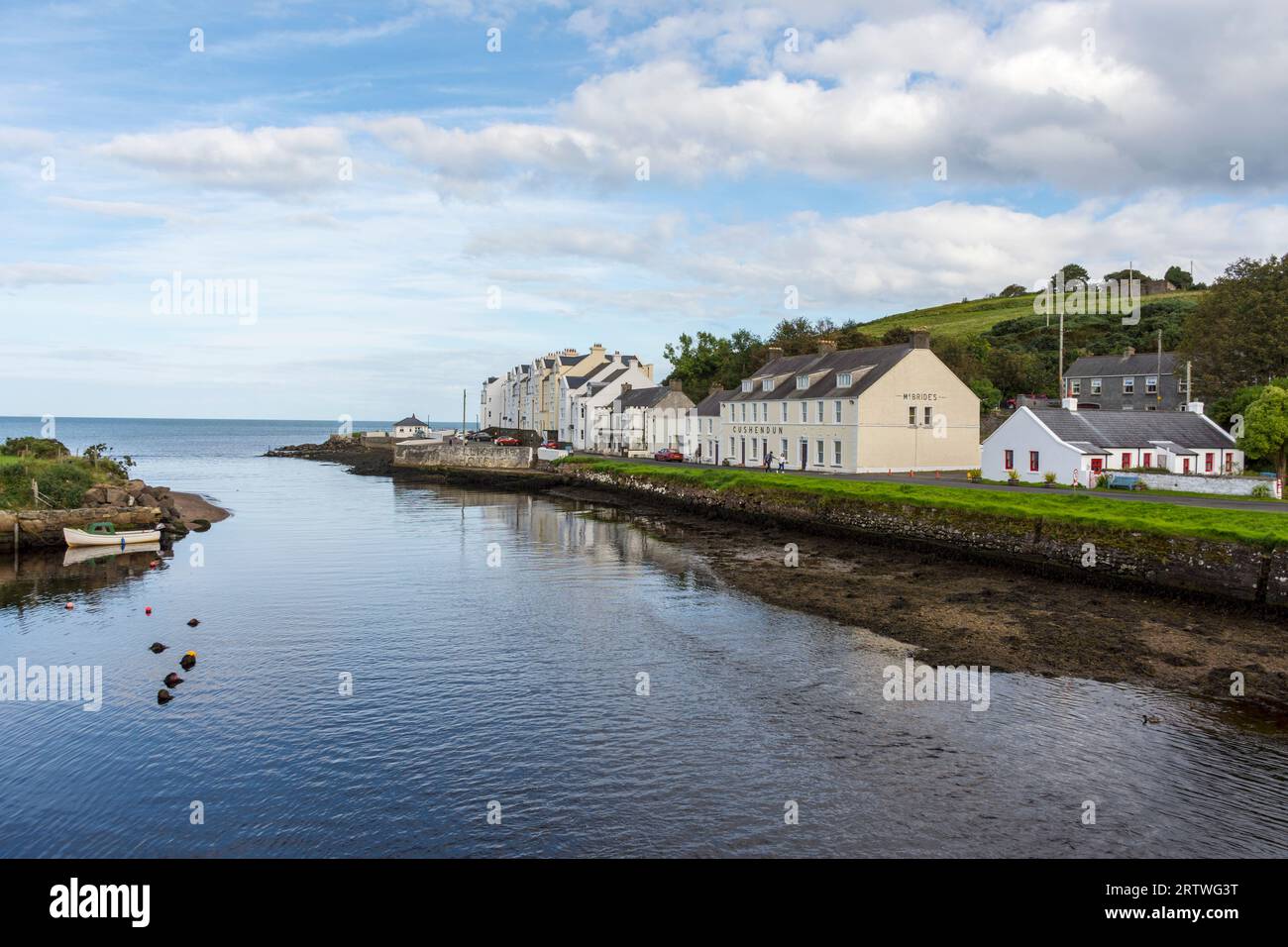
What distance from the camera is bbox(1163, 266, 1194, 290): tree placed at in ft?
528

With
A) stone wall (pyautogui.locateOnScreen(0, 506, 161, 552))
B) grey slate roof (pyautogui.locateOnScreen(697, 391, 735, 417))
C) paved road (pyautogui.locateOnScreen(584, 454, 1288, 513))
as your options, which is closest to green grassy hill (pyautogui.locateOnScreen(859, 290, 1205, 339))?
grey slate roof (pyautogui.locateOnScreen(697, 391, 735, 417))

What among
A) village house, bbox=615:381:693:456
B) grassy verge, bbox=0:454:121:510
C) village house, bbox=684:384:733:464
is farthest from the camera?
village house, bbox=615:381:693:456

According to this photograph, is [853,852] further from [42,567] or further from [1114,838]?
[42,567]

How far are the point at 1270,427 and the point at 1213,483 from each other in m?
7.22

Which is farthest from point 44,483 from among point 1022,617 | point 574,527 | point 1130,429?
point 1130,429

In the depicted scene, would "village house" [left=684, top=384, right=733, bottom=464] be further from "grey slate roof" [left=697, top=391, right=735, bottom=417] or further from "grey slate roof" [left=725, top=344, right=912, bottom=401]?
"grey slate roof" [left=725, top=344, right=912, bottom=401]

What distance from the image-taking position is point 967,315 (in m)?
173

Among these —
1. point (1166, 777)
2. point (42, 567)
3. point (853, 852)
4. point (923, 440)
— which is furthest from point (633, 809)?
point (923, 440)

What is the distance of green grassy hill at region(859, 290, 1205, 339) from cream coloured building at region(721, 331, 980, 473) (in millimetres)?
81786

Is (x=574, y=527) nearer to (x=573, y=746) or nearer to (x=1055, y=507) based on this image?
(x=1055, y=507)

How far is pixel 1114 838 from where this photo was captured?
1351 cm

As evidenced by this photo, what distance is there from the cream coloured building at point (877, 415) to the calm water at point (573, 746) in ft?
111
